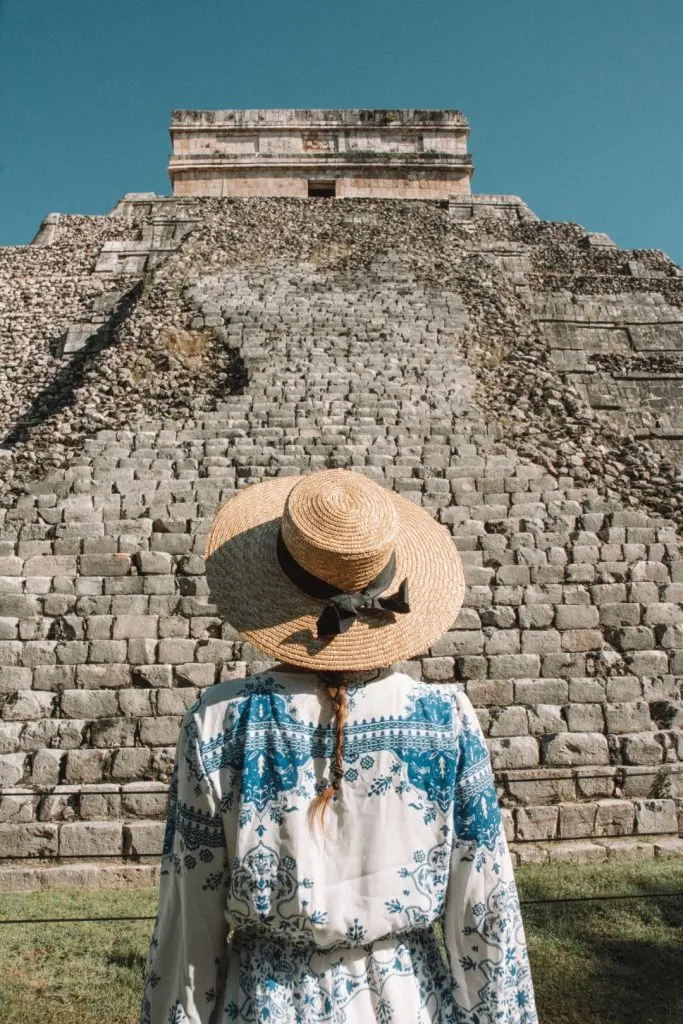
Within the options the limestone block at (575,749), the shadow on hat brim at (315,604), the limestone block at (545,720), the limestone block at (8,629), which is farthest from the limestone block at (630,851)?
the limestone block at (8,629)

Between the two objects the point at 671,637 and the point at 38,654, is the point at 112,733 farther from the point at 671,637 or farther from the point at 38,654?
the point at 671,637

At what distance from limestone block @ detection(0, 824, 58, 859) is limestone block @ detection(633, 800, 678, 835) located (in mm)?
3906

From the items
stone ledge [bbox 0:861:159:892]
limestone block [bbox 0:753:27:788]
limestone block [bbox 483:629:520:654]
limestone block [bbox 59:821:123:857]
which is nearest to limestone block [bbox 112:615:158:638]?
limestone block [bbox 0:753:27:788]

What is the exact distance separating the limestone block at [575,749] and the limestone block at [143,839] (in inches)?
109

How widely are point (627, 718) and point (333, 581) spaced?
5041 millimetres

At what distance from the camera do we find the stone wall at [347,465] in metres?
5.69

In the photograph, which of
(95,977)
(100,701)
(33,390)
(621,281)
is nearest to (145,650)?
(100,701)

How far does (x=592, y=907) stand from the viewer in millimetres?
4164

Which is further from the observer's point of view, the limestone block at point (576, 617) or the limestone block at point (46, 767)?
the limestone block at point (576, 617)

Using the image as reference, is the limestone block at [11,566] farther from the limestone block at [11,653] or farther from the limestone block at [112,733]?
the limestone block at [112,733]

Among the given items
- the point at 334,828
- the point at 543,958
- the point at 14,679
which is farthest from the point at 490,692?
the point at 334,828

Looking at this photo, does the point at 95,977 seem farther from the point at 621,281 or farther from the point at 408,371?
the point at 621,281

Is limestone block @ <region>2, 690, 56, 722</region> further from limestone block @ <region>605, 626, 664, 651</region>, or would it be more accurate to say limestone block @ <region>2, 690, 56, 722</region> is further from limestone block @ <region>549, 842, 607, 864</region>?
limestone block @ <region>605, 626, 664, 651</region>

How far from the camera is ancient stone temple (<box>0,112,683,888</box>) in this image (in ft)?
18.5
